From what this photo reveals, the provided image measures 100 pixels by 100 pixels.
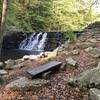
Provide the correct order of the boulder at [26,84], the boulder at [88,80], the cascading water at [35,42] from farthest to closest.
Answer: the cascading water at [35,42], the boulder at [26,84], the boulder at [88,80]

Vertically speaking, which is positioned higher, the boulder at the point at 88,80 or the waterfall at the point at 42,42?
the boulder at the point at 88,80

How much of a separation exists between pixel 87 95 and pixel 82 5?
3191cm

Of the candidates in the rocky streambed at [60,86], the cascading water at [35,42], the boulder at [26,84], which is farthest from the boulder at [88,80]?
the cascading water at [35,42]

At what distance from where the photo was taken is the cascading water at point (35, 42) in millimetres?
23531

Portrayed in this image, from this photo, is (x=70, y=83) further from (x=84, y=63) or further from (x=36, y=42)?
(x=36, y=42)

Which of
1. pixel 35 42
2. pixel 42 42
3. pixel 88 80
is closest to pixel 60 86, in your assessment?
pixel 88 80

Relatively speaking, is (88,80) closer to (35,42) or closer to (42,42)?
(42,42)

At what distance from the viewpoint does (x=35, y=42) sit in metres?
24.0

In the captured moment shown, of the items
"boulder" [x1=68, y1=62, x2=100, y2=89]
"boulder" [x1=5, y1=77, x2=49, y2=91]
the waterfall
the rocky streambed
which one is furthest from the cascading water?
"boulder" [x1=68, y1=62, x2=100, y2=89]

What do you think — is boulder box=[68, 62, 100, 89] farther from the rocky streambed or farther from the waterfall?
the waterfall

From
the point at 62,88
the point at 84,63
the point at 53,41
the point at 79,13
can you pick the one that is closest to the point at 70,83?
the point at 62,88

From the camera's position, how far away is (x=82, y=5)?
36.8m

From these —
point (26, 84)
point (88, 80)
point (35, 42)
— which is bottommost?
point (35, 42)

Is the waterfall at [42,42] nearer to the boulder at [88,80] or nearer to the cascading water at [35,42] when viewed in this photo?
the cascading water at [35,42]
